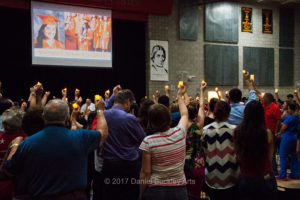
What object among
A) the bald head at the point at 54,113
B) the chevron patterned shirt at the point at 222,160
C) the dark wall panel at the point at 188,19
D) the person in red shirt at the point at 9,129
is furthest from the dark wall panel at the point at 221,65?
the bald head at the point at 54,113

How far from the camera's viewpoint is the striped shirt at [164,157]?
2.23 metres

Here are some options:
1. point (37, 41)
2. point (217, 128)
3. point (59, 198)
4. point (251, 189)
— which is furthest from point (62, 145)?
point (37, 41)

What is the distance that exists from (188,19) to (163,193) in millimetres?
10951

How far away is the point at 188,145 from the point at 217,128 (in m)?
0.52

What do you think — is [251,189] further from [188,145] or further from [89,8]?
[89,8]

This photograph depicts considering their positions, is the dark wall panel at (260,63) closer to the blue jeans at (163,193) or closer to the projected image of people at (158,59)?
the projected image of people at (158,59)

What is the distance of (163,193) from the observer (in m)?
2.21

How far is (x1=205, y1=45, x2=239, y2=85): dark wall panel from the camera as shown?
12688 mm

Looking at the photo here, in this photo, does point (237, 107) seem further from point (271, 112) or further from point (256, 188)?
point (271, 112)

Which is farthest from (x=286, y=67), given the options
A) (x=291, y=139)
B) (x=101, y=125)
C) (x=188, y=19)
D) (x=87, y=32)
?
(x=101, y=125)

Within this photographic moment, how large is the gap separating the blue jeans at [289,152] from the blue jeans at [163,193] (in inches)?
167

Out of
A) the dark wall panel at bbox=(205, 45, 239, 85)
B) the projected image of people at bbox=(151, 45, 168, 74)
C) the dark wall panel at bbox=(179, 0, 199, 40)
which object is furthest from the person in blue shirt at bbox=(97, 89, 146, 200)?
the dark wall panel at bbox=(205, 45, 239, 85)

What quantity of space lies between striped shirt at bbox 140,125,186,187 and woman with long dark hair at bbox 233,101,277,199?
1.80 ft

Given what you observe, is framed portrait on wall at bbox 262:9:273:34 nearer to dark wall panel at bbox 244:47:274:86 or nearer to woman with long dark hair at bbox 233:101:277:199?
dark wall panel at bbox 244:47:274:86
